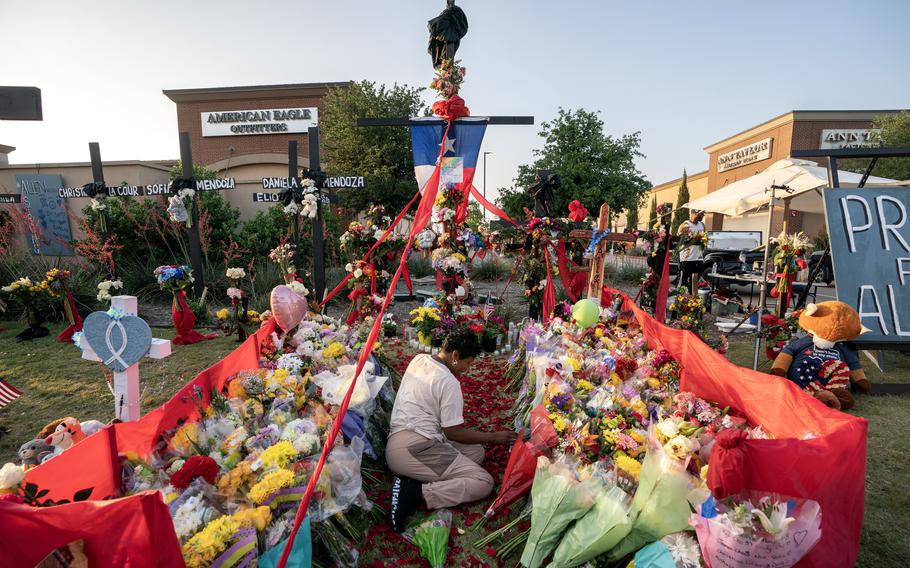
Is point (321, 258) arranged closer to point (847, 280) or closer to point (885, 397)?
point (847, 280)

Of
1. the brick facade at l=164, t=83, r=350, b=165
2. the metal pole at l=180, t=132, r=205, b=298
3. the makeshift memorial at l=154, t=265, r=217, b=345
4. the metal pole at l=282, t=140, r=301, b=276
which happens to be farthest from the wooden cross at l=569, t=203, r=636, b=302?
the brick facade at l=164, t=83, r=350, b=165

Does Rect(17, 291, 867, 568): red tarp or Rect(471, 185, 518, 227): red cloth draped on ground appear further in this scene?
Rect(471, 185, 518, 227): red cloth draped on ground

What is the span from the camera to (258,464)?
2.32m

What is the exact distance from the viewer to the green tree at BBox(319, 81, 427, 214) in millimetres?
14773

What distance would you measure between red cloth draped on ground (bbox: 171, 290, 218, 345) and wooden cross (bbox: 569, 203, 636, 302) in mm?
6177

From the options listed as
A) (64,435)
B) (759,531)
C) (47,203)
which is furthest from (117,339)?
(47,203)

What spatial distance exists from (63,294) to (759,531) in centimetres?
935

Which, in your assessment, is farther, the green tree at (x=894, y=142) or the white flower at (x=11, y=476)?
the green tree at (x=894, y=142)

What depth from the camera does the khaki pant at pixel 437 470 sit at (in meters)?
2.99

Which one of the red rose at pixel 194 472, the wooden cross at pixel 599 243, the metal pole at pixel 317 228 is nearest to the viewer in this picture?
the red rose at pixel 194 472

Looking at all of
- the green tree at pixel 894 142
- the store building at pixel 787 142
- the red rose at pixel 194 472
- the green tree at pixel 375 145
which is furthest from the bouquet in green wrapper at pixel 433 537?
the store building at pixel 787 142

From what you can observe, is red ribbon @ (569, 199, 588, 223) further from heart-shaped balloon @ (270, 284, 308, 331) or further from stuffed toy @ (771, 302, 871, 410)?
heart-shaped balloon @ (270, 284, 308, 331)

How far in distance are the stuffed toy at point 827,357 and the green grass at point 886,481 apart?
26cm

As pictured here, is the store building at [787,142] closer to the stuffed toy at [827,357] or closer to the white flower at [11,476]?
the stuffed toy at [827,357]
